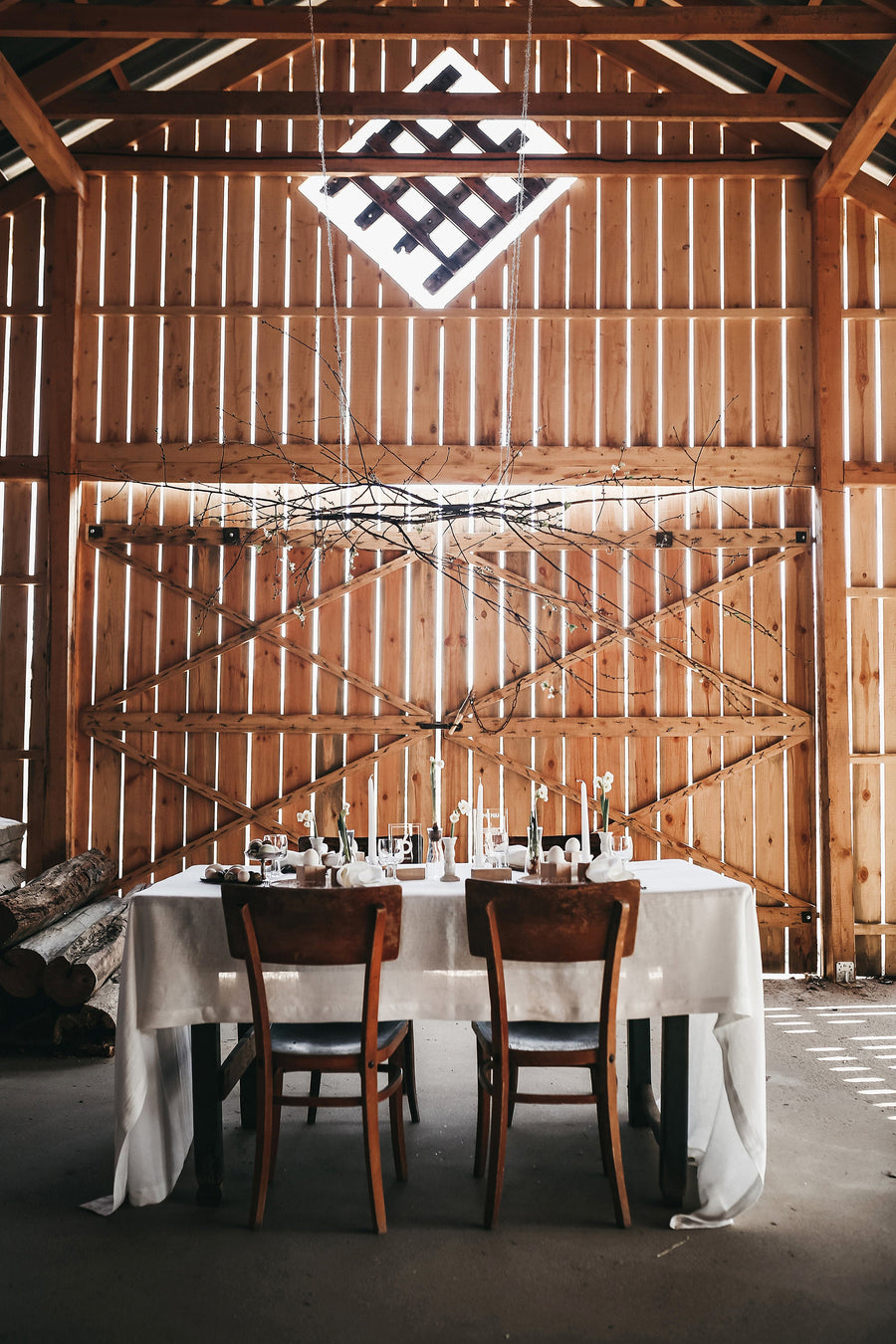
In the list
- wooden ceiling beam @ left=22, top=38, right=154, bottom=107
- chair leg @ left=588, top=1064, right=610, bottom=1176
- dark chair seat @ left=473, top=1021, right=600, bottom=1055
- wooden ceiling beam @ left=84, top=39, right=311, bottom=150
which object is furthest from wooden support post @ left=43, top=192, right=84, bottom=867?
chair leg @ left=588, top=1064, right=610, bottom=1176

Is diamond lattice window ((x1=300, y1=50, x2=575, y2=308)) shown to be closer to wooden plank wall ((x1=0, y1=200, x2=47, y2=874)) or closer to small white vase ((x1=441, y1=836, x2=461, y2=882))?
wooden plank wall ((x1=0, y1=200, x2=47, y2=874))

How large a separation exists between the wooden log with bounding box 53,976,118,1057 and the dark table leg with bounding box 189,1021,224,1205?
65.1 inches

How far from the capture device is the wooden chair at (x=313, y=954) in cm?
259

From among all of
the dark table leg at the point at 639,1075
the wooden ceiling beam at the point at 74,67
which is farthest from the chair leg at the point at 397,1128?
the wooden ceiling beam at the point at 74,67

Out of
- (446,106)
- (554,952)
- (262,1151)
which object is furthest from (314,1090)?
(446,106)

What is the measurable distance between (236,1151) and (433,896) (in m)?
1.14

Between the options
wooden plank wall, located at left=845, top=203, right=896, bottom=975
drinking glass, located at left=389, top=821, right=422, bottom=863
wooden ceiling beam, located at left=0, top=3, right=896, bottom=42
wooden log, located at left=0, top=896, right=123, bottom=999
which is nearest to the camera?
drinking glass, located at left=389, top=821, right=422, bottom=863

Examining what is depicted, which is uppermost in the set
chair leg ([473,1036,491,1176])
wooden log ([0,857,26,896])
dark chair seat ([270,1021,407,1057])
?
wooden log ([0,857,26,896])

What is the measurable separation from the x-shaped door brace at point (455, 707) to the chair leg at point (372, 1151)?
10.5 ft

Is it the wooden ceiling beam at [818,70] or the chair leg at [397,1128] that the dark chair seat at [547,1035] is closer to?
the chair leg at [397,1128]

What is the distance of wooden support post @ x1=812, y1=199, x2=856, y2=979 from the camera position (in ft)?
18.5

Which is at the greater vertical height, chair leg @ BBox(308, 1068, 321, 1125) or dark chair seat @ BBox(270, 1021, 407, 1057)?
dark chair seat @ BBox(270, 1021, 407, 1057)

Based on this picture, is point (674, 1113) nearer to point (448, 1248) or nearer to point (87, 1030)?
point (448, 1248)

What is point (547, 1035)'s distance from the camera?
2.84 m
